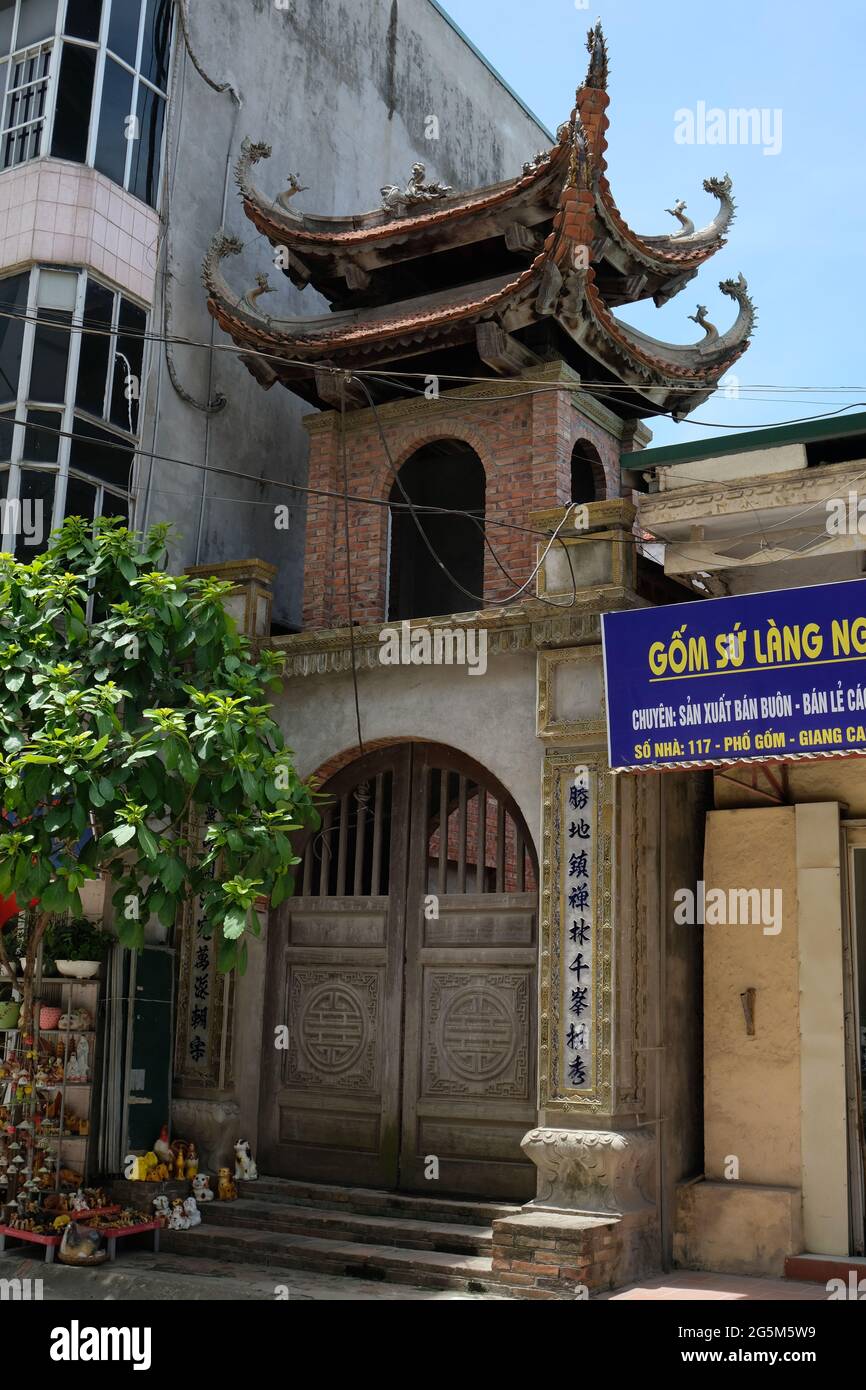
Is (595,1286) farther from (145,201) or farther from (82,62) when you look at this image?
(82,62)

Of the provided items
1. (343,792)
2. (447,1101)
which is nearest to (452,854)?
(343,792)

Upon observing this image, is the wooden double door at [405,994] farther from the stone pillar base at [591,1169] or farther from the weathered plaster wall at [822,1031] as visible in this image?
the weathered plaster wall at [822,1031]

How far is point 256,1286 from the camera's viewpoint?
29.8 ft

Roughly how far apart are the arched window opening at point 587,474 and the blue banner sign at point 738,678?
10.5ft

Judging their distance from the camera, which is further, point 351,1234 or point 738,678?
point 351,1234

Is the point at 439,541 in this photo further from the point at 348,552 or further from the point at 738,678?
the point at 738,678

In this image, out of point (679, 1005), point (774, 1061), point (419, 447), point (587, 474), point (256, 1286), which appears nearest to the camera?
point (256, 1286)

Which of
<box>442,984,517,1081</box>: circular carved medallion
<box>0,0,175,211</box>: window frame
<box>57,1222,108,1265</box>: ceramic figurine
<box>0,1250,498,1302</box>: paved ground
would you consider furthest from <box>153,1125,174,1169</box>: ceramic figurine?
<box>0,0,175,211</box>: window frame

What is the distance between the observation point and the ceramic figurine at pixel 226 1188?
10844 millimetres

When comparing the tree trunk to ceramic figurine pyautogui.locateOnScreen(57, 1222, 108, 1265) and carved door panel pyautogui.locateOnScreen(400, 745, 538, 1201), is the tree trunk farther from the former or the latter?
carved door panel pyautogui.locateOnScreen(400, 745, 538, 1201)

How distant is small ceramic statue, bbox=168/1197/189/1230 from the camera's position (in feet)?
33.8

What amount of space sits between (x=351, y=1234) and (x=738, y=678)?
479 centimetres

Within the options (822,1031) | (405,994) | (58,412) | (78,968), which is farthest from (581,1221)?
(58,412)

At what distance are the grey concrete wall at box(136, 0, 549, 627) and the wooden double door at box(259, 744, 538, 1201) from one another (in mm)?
3248
